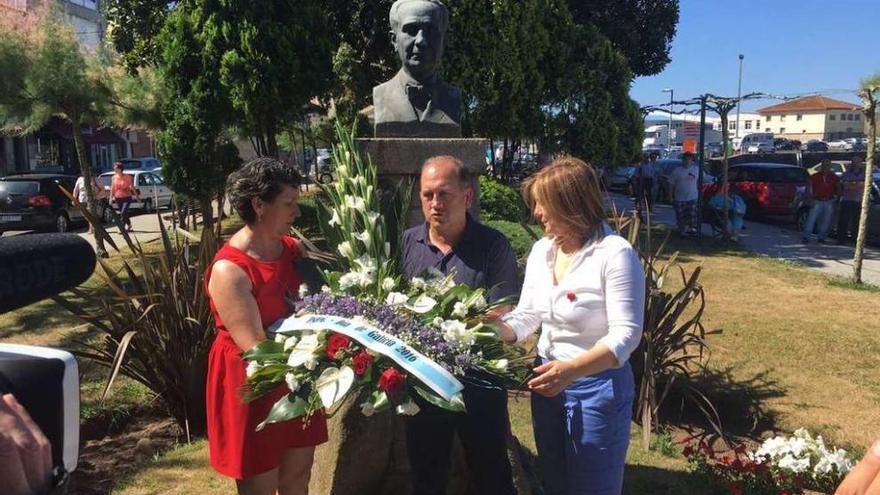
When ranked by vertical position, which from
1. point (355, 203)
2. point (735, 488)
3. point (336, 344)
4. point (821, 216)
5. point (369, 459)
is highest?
point (355, 203)

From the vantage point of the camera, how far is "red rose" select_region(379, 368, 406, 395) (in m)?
2.01

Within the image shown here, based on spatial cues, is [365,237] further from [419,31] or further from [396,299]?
[419,31]

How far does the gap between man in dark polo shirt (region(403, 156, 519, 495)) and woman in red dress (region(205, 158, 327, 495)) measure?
1.46 feet

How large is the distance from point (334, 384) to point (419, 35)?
126 inches

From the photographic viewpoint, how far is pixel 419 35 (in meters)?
4.66

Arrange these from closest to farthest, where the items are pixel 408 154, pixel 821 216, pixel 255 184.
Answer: pixel 255 184 → pixel 408 154 → pixel 821 216

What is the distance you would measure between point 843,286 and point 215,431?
359 inches

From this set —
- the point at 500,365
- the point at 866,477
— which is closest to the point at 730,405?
the point at 866,477

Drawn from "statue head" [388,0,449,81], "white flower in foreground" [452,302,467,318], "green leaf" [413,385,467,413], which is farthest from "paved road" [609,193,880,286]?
"green leaf" [413,385,467,413]

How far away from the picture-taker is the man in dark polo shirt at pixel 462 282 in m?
2.60

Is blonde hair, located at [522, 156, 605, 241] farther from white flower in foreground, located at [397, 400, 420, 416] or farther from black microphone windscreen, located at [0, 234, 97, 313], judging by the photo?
black microphone windscreen, located at [0, 234, 97, 313]

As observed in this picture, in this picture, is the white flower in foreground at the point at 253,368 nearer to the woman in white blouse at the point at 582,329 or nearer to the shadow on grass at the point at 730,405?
the woman in white blouse at the point at 582,329

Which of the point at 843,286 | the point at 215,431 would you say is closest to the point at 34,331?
the point at 215,431

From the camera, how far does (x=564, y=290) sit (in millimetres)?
2398
